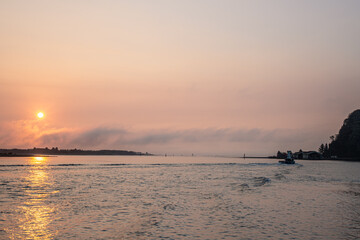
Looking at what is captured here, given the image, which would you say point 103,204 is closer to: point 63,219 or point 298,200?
Answer: point 63,219

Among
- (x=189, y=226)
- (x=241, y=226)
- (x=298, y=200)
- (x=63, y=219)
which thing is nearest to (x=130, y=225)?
(x=189, y=226)

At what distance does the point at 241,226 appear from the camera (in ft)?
63.2

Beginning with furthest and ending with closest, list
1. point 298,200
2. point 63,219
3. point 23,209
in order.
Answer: point 298,200 < point 23,209 < point 63,219

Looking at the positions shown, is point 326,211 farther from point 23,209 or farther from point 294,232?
point 23,209

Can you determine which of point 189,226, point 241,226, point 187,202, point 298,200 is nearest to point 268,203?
point 298,200

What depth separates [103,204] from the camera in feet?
87.5

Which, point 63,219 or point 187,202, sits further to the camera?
point 187,202

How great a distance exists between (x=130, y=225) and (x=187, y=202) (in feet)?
33.8

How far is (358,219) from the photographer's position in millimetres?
21969

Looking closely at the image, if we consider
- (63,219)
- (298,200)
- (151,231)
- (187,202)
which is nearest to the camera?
(151,231)

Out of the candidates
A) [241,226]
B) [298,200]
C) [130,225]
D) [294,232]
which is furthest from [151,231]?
[298,200]

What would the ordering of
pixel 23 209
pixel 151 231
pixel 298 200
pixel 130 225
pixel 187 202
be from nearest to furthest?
1. pixel 151 231
2. pixel 130 225
3. pixel 23 209
4. pixel 187 202
5. pixel 298 200

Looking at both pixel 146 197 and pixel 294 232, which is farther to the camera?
pixel 146 197

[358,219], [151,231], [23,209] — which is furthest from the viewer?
[23,209]
